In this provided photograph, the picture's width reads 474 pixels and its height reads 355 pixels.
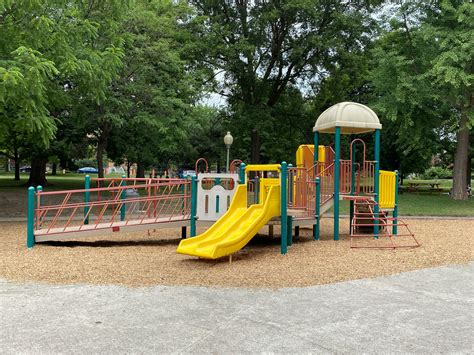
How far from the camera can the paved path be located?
4.22 meters

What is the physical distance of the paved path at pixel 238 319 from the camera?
4.22m

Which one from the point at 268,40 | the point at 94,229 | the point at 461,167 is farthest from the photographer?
the point at 268,40

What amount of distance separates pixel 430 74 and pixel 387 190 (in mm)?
10610

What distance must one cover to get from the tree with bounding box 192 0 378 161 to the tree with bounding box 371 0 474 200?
3333mm

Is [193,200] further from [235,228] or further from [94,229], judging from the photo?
[94,229]

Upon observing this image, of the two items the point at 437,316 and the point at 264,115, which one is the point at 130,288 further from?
the point at 264,115

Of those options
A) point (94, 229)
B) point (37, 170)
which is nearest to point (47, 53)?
point (94, 229)

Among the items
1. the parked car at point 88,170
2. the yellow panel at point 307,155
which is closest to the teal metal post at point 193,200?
the yellow panel at point 307,155

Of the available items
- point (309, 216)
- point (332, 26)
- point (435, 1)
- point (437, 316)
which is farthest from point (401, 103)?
point (437, 316)

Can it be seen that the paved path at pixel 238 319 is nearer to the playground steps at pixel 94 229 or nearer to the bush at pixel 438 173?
the playground steps at pixel 94 229

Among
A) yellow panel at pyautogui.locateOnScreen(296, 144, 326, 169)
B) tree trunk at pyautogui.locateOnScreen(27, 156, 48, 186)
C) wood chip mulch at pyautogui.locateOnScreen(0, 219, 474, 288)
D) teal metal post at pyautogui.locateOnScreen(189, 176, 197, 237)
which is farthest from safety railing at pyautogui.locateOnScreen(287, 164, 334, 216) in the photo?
tree trunk at pyautogui.locateOnScreen(27, 156, 48, 186)

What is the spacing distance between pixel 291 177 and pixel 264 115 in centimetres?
1745

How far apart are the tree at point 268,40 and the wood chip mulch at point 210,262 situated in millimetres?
17250

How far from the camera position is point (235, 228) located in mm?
8555
